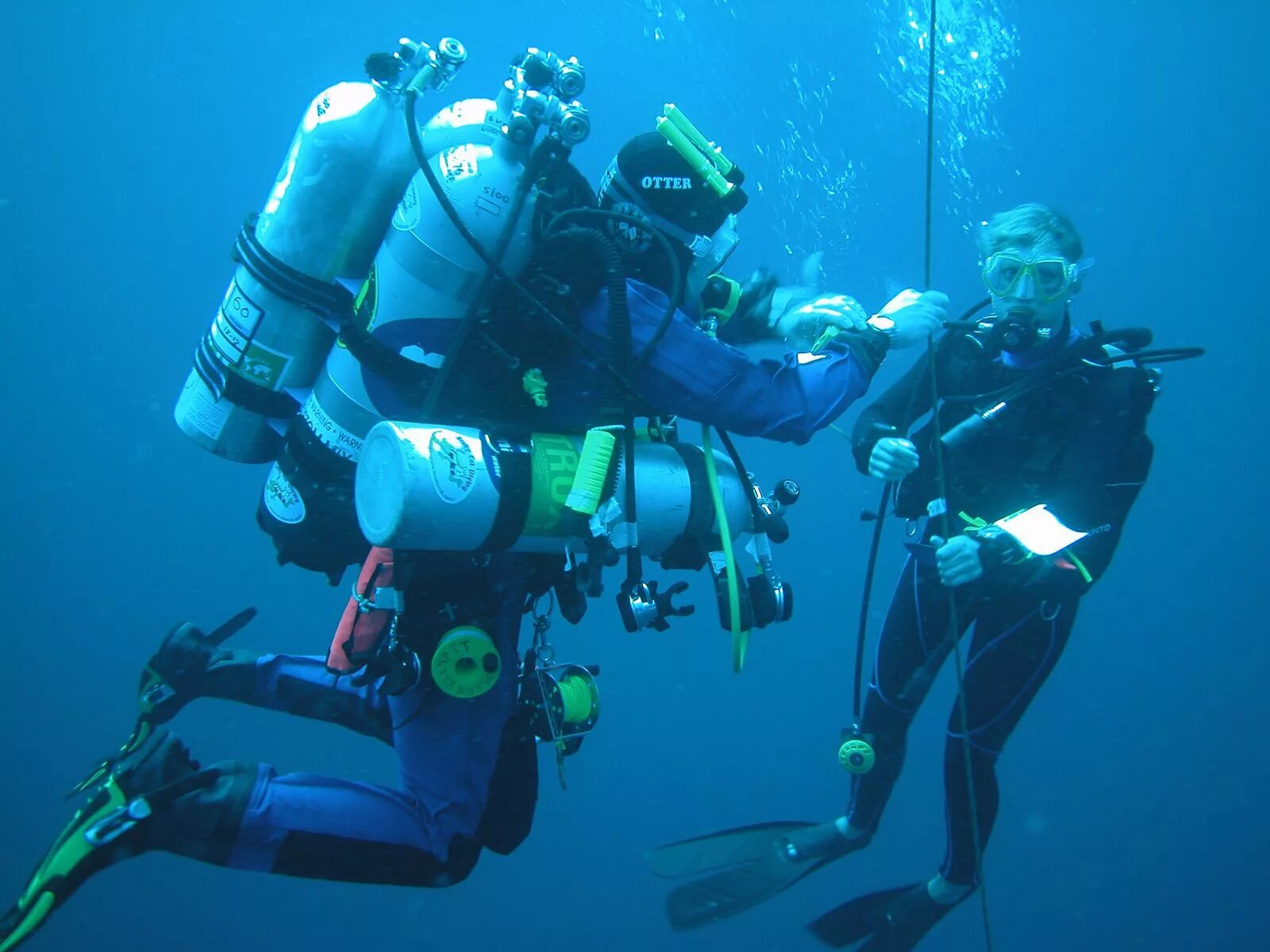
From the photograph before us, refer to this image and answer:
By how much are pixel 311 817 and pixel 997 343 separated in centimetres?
327

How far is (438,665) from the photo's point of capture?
7.97ft

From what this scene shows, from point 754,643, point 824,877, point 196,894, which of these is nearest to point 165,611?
point 196,894

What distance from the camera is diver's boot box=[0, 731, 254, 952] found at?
219 cm

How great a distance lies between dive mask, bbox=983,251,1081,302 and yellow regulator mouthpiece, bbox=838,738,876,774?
237cm

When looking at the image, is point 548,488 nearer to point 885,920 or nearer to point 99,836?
point 99,836

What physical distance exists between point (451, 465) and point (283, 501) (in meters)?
0.95

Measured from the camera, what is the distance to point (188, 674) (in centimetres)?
346

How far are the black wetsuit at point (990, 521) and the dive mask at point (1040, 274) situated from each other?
12.6 inches

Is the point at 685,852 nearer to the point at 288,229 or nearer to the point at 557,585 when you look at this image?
the point at 557,585

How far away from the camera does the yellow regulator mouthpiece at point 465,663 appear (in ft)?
7.98

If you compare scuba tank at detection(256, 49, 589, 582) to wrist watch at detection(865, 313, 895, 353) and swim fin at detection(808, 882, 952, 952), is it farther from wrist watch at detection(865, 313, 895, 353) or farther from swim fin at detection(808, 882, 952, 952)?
swim fin at detection(808, 882, 952, 952)

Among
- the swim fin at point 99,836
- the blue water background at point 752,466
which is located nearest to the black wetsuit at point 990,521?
the swim fin at point 99,836

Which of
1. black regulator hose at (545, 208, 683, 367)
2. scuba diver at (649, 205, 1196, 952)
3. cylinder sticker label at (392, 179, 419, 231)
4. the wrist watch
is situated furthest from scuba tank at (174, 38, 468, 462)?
scuba diver at (649, 205, 1196, 952)

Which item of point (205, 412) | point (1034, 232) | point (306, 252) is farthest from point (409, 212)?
point (1034, 232)
